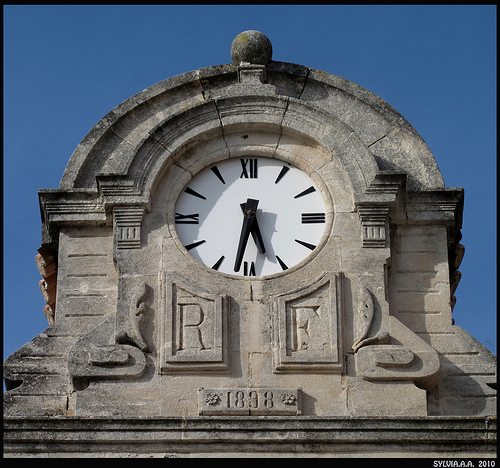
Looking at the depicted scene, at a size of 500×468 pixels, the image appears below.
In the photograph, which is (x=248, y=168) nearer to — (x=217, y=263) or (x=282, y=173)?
(x=282, y=173)

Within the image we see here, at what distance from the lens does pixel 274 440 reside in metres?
12.9

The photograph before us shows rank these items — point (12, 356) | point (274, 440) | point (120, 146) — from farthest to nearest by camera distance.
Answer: point (120, 146) < point (12, 356) < point (274, 440)

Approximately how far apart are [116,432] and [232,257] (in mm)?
2145

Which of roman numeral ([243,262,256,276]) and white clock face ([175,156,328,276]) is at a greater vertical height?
white clock face ([175,156,328,276])

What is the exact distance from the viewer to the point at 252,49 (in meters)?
15.0

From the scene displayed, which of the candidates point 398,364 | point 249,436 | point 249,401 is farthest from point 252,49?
point 249,436

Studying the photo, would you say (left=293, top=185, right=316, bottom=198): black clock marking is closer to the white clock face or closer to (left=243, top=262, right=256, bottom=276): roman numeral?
the white clock face

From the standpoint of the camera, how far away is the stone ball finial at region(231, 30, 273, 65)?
15047 millimetres

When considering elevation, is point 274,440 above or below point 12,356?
below

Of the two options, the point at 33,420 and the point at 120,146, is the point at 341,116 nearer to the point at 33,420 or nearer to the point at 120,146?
the point at 120,146

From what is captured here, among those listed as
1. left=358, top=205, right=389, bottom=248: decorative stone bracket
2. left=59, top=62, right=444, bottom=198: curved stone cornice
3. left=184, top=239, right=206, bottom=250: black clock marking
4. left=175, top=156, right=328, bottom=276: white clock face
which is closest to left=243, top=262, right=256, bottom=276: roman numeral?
left=175, top=156, right=328, bottom=276: white clock face

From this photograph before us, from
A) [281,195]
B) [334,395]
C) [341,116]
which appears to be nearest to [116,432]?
[334,395]

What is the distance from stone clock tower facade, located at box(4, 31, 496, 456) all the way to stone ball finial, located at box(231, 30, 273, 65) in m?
0.02

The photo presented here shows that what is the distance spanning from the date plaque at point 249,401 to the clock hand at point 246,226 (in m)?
1.28
